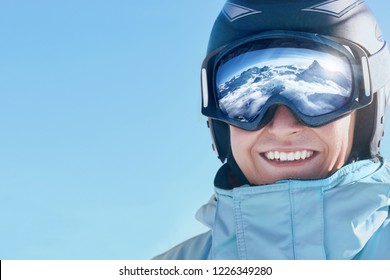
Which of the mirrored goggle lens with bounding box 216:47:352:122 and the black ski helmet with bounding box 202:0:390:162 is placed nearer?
the mirrored goggle lens with bounding box 216:47:352:122

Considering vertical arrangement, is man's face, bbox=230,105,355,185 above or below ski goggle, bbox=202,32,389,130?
below

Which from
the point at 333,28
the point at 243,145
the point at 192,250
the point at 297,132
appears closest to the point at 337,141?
the point at 297,132

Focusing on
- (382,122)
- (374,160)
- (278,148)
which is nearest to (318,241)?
(278,148)

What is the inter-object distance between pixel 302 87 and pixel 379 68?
0.59 m

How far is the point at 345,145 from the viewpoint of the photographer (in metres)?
3.14

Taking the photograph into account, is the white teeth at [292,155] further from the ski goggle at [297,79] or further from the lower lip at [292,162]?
the ski goggle at [297,79]

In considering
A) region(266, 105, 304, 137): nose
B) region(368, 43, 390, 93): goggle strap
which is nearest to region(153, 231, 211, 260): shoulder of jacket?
region(266, 105, 304, 137): nose

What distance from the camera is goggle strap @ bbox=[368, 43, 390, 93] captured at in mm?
3250

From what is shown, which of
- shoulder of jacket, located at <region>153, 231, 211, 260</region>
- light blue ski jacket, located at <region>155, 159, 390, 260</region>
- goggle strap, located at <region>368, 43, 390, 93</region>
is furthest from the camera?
goggle strap, located at <region>368, 43, 390, 93</region>

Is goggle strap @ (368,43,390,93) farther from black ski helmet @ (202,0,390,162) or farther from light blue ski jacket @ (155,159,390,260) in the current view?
light blue ski jacket @ (155,159,390,260)

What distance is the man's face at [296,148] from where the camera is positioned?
120 inches

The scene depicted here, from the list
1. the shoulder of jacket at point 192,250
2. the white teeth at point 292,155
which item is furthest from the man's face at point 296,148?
the shoulder of jacket at point 192,250

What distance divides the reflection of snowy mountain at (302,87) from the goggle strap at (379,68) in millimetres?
237
